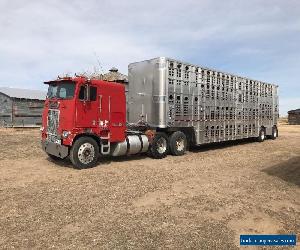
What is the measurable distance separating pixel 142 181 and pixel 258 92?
51.7 feet

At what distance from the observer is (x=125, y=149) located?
564 inches

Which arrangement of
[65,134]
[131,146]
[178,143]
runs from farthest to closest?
1. [178,143]
2. [131,146]
3. [65,134]

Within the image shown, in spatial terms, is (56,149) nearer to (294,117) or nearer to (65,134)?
(65,134)

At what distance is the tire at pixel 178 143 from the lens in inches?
633

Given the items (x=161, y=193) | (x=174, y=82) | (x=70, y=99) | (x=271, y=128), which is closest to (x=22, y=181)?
(x=70, y=99)

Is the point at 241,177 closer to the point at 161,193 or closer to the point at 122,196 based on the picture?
the point at 161,193

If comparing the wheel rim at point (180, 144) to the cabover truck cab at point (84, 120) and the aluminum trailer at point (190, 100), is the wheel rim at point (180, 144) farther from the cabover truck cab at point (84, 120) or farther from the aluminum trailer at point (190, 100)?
the cabover truck cab at point (84, 120)

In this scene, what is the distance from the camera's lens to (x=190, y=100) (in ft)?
54.6

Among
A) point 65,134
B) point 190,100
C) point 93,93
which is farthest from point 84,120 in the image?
point 190,100

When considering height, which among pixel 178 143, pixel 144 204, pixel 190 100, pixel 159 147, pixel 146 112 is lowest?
pixel 144 204

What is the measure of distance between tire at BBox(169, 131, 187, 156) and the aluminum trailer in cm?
36

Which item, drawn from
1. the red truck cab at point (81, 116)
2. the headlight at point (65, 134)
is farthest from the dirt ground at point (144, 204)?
the headlight at point (65, 134)

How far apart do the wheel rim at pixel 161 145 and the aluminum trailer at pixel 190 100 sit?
560mm

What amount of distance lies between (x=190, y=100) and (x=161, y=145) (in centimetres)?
275
